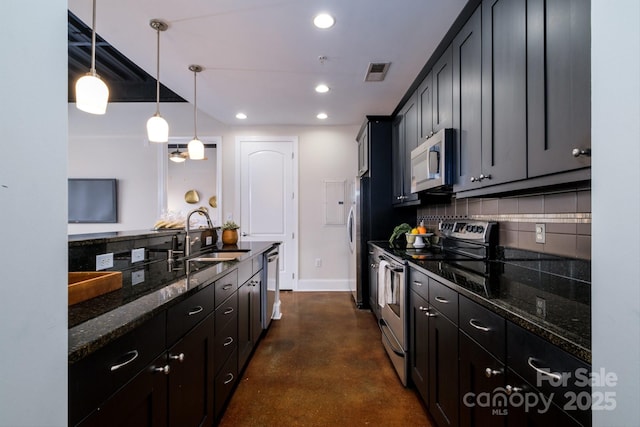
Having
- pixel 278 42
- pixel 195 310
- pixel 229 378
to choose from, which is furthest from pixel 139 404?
pixel 278 42

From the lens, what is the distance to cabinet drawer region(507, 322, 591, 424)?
0.70 m

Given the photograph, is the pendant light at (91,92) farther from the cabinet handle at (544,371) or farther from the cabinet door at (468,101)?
the cabinet handle at (544,371)

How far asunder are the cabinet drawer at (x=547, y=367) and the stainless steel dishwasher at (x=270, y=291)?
2.29 metres

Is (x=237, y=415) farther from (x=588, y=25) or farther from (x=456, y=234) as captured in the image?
(x=588, y=25)

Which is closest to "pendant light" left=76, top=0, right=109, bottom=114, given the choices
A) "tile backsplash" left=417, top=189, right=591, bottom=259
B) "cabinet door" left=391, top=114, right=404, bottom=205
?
"tile backsplash" left=417, top=189, right=591, bottom=259

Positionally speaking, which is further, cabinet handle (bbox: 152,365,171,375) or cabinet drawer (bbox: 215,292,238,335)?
cabinet drawer (bbox: 215,292,238,335)

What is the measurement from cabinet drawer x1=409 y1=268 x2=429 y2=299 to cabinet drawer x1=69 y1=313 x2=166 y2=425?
4.40 feet

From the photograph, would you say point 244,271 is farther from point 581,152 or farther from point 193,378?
point 581,152

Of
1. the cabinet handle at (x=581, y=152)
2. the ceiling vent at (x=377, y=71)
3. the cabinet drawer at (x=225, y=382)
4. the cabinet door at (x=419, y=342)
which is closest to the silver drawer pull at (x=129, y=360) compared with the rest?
the cabinet drawer at (x=225, y=382)

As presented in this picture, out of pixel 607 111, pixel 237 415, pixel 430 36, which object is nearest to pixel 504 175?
pixel 607 111

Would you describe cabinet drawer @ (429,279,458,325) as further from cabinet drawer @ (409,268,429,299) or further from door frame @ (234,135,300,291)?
door frame @ (234,135,300,291)

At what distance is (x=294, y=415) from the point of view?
70.4 inches

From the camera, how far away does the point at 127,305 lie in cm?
99

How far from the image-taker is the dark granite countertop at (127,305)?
73cm
